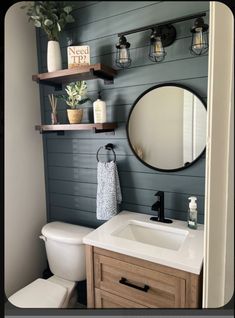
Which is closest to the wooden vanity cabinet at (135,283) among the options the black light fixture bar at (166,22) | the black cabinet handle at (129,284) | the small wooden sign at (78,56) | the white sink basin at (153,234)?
the black cabinet handle at (129,284)

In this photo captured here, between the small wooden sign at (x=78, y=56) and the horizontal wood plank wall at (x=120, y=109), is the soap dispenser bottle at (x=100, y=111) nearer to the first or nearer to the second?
the horizontal wood plank wall at (x=120, y=109)

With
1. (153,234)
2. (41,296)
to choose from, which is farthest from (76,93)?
(41,296)

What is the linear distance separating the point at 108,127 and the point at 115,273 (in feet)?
2.15

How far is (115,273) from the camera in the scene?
882mm

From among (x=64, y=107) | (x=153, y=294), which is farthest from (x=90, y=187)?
(x=153, y=294)

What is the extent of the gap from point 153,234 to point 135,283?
243mm

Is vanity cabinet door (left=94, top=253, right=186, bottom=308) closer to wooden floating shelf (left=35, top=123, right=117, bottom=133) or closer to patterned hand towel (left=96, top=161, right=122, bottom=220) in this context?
patterned hand towel (left=96, top=161, right=122, bottom=220)

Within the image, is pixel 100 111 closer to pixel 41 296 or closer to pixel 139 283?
pixel 139 283

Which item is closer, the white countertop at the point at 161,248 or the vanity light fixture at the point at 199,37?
the white countertop at the point at 161,248

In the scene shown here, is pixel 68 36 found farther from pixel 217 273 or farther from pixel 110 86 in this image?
pixel 217 273

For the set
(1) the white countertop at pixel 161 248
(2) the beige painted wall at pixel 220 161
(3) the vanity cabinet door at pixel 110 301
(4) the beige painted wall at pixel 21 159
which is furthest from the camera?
(4) the beige painted wall at pixel 21 159

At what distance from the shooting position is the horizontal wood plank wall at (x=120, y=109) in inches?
38.7

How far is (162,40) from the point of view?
98cm

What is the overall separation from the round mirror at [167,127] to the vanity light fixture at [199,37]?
16 cm
